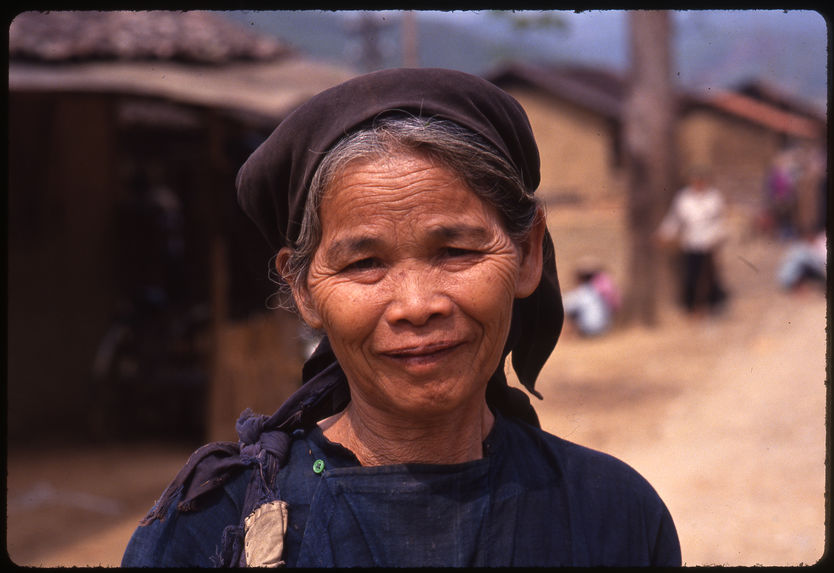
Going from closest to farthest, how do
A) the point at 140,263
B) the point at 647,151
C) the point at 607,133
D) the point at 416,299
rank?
the point at 416,299, the point at 140,263, the point at 647,151, the point at 607,133

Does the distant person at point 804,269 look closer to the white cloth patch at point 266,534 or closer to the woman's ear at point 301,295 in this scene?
the woman's ear at point 301,295

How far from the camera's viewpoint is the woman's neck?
163 cm

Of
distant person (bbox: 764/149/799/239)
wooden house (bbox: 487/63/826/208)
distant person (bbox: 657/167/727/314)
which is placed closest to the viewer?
distant person (bbox: 657/167/727/314)

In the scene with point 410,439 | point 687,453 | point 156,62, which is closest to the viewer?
point 410,439

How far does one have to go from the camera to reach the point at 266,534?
57.6 inches

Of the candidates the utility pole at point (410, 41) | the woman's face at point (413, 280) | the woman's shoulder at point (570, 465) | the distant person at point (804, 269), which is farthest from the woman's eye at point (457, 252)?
the utility pole at point (410, 41)

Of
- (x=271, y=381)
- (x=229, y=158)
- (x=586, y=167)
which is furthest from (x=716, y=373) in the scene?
(x=586, y=167)

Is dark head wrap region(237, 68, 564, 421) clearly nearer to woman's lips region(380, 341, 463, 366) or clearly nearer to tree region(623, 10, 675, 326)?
woman's lips region(380, 341, 463, 366)

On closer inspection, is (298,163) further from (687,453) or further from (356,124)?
(687,453)

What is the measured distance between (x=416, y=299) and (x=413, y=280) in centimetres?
3

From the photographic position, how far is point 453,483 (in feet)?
5.20

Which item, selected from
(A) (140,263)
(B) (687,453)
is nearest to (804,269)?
(B) (687,453)

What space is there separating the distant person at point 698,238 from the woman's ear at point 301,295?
10.6 meters

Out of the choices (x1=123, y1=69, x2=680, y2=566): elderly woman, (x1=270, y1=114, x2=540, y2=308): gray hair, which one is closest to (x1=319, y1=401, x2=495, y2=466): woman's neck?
(x1=123, y1=69, x2=680, y2=566): elderly woman
